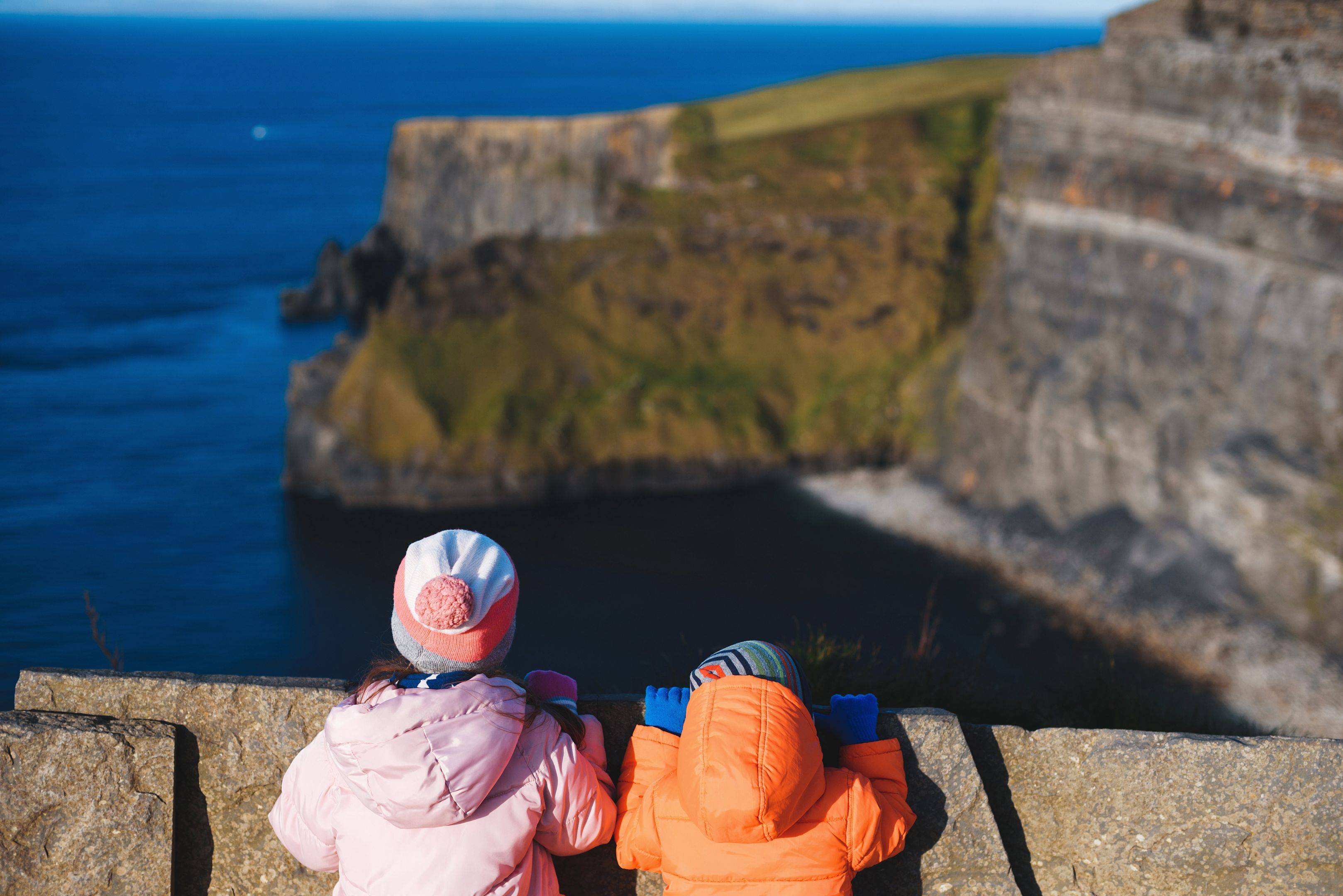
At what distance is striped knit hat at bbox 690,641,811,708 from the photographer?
3.38m

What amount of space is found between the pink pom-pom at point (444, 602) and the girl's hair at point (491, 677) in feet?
0.88

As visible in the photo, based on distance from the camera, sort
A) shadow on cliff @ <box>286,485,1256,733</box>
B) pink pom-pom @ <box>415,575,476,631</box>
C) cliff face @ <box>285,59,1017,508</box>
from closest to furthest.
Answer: pink pom-pom @ <box>415,575,476,631</box>, shadow on cliff @ <box>286,485,1256,733</box>, cliff face @ <box>285,59,1017,508</box>

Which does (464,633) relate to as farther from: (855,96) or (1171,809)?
(855,96)

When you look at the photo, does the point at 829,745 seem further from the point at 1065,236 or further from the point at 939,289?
the point at 939,289

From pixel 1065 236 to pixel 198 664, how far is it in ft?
71.1

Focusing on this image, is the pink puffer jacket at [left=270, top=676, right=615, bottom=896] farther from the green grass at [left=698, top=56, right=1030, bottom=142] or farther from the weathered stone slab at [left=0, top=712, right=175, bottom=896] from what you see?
the green grass at [left=698, top=56, right=1030, bottom=142]

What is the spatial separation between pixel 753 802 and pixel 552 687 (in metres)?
0.98

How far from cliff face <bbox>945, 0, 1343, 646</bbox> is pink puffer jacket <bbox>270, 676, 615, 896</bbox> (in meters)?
19.4

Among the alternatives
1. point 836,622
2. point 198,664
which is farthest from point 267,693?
point 836,622

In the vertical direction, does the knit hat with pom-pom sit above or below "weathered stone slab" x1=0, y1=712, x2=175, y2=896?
above

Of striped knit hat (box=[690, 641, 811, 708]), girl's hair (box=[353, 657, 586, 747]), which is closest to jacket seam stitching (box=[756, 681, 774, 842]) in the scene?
striped knit hat (box=[690, 641, 811, 708])

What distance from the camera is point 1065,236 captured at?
24.6 metres

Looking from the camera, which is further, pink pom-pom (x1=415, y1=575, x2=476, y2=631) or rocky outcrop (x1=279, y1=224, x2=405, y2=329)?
rocky outcrop (x1=279, y1=224, x2=405, y2=329)

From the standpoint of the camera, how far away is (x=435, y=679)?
327 centimetres
